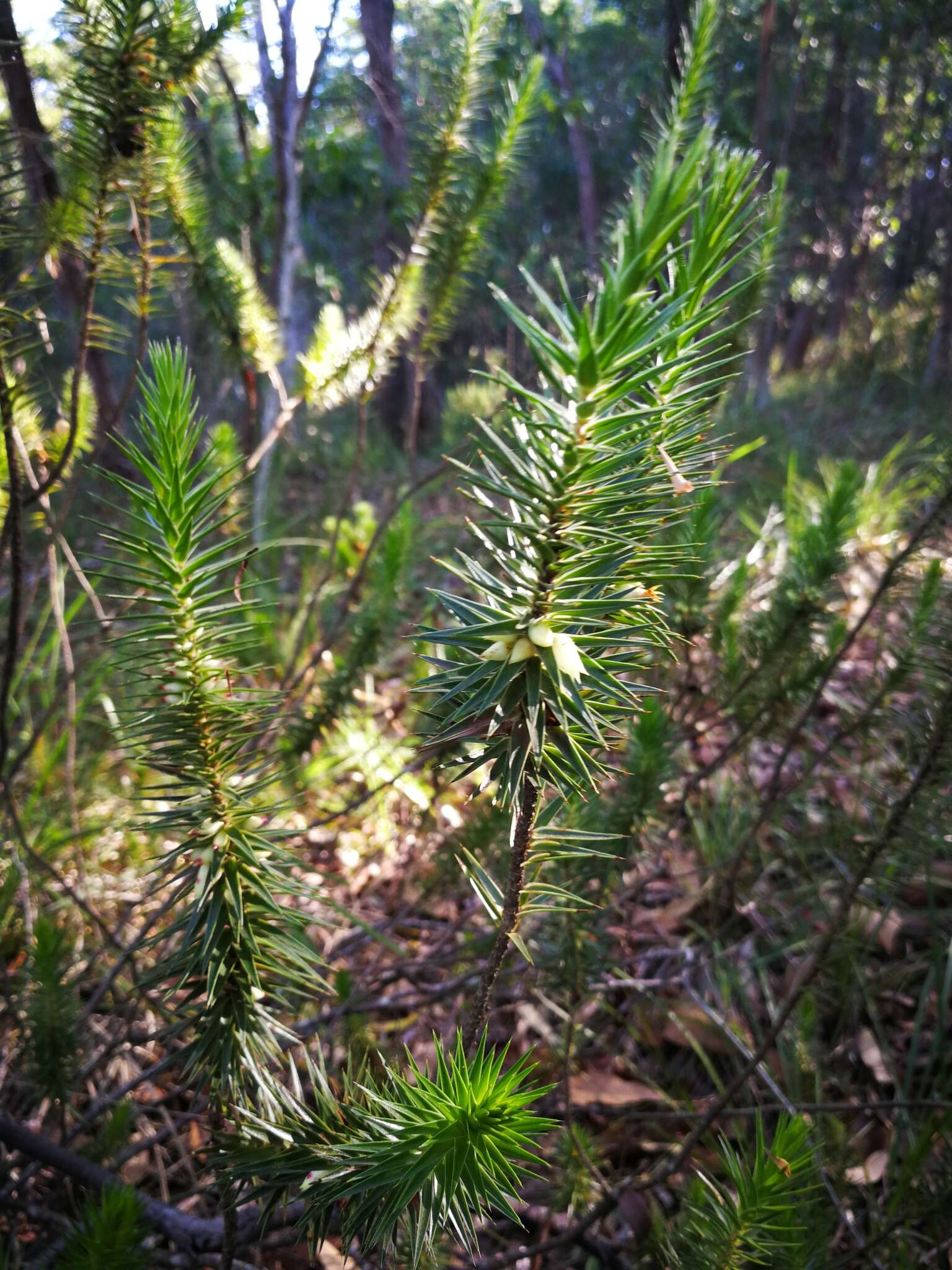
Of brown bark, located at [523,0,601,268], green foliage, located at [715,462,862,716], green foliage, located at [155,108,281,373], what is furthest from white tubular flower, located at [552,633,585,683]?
brown bark, located at [523,0,601,268]

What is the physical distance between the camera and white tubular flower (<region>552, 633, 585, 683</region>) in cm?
54

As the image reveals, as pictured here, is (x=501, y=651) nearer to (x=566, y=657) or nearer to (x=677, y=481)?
(x=566, y=657)

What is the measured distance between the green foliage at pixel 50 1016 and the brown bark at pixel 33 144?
0.89 meters

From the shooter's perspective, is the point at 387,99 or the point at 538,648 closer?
the point at 538,648

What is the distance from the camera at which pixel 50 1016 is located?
1125 millimetres

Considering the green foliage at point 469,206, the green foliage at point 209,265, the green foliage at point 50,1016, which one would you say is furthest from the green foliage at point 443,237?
the green foliage at point 50,1016

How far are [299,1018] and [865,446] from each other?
664cm

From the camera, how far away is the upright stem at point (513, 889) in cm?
64

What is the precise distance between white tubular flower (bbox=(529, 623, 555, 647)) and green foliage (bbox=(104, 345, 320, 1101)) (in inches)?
11.5

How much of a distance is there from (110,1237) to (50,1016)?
0.38 m

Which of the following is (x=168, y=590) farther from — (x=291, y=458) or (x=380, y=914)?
(x=291, y=458)

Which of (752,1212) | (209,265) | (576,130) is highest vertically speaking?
(576,130)

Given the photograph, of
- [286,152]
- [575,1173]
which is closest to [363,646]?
[575,1173]

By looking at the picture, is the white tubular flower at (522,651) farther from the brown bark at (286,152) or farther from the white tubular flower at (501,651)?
the brown bark at (286,152)
